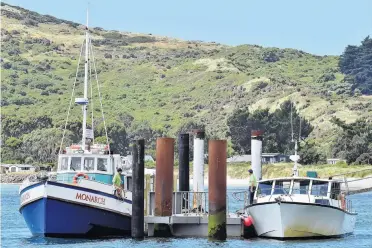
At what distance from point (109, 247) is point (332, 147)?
103529mm

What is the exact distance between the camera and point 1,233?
5234 centimetres

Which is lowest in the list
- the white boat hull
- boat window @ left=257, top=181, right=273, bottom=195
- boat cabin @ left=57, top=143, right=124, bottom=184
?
the white boat hull

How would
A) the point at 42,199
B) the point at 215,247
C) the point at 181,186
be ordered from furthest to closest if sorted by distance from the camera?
the point at 181,186 → the point at 42,199 → the point at 215,247

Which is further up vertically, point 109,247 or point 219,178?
point 219,178

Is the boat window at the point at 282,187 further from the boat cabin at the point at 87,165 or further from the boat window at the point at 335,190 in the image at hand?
the boat cabin at the point at 87,165

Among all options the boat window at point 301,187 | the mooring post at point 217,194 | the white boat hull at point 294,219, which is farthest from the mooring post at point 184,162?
the mooring post at point 217,194

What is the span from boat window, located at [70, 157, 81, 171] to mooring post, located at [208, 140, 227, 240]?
6.78 metres

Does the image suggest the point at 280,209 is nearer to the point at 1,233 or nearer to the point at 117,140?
the point at 1,233

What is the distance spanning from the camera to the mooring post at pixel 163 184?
150 feet

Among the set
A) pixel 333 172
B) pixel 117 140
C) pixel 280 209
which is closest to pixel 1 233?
pixel 280 209

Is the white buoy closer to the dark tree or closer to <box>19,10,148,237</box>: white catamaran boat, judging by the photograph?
<box>19,10,148,237</box>: white catamaran boat

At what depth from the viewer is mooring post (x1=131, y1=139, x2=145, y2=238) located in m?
43.8

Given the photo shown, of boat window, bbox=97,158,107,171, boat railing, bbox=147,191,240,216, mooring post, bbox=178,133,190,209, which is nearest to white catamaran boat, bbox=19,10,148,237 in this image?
boat window, bbox=97,158,107,171

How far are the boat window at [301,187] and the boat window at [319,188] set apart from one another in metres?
0.26
